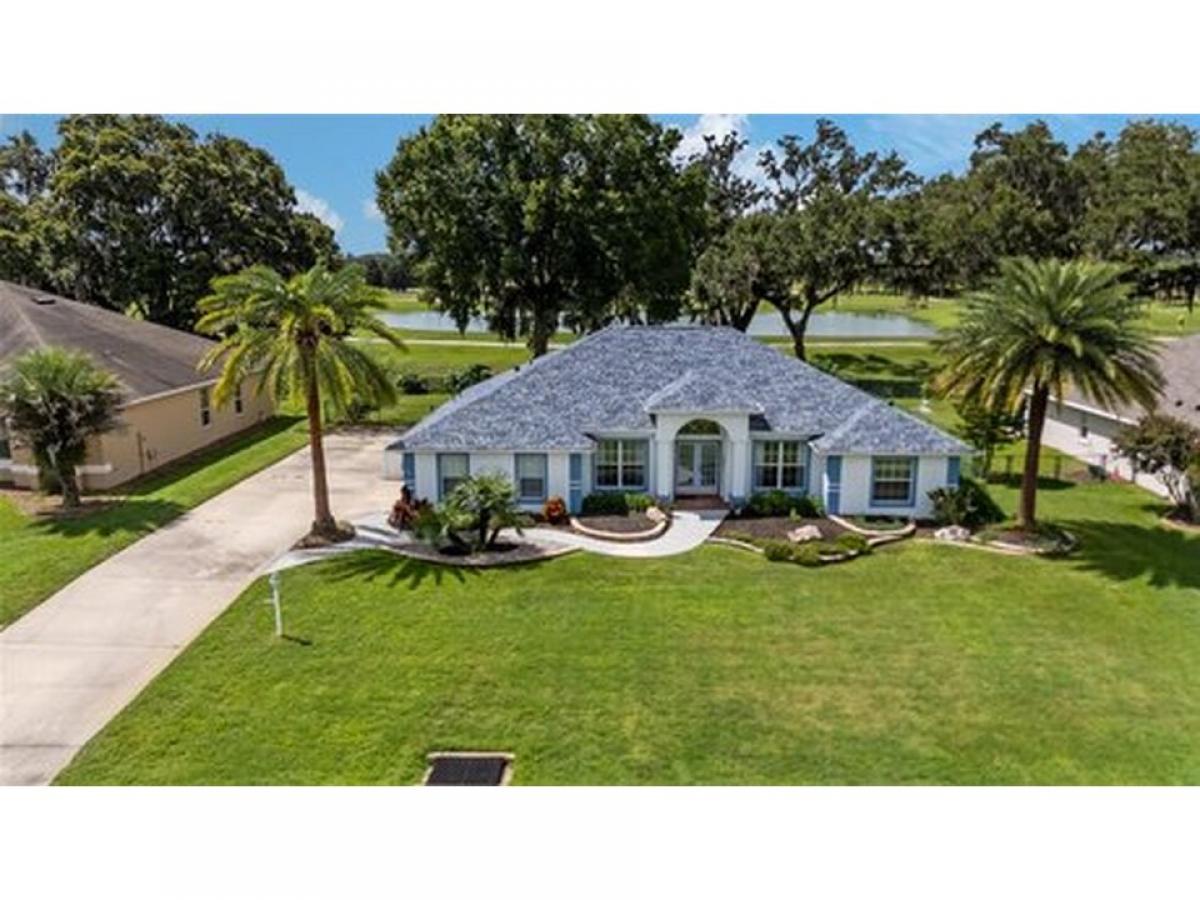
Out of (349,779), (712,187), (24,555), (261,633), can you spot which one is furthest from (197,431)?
(712,187)

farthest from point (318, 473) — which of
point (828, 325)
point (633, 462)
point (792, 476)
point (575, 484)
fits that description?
point (828, 325)

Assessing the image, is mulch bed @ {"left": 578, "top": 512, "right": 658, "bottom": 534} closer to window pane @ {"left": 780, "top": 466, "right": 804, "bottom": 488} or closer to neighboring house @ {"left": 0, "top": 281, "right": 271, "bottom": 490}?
window pane @ {"left": 780, "top": 466, "right": 804, "bottom": 488}

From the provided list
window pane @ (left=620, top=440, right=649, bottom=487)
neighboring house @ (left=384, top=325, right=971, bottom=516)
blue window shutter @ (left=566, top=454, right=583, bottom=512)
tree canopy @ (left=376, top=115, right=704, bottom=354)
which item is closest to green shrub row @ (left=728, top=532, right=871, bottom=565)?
neighboring house @ (left=384, top=325, right=971, bottom=516)

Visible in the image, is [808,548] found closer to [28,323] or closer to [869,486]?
[869,486]

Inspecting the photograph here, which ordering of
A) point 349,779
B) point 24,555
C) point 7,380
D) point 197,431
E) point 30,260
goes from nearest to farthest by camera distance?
point 349,779 < point 24,555 < point 7,380 < point 197,431 < point 30,260

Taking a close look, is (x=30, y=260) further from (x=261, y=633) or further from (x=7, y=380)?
(x=261, y=633)

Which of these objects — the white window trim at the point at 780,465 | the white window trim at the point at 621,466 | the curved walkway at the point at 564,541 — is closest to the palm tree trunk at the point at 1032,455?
the white window trim at the point at 780,465
